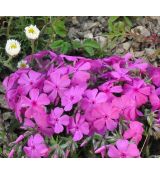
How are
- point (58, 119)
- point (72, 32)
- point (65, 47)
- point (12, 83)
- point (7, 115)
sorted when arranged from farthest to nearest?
point (72, 32) → point (65, 47) → point (7, 115) → point (12, 83) → point (58, 119)

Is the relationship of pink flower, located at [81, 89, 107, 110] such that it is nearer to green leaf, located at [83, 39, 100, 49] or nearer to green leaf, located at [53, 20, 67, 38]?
green leaf, located at [83, 39, 100, 49]

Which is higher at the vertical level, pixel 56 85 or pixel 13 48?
pixel 13 48

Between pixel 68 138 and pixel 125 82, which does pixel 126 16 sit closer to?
pixel 125 82

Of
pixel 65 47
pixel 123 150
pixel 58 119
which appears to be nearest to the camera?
pixel 123 150

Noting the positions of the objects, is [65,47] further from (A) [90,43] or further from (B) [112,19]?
(B) [112,19]

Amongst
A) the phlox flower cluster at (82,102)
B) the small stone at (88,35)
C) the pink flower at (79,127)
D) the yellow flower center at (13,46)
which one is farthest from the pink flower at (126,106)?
the small stone at (88,35)

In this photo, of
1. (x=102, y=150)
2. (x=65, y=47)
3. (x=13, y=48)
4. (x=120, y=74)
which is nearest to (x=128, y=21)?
(x=65, y=47)
